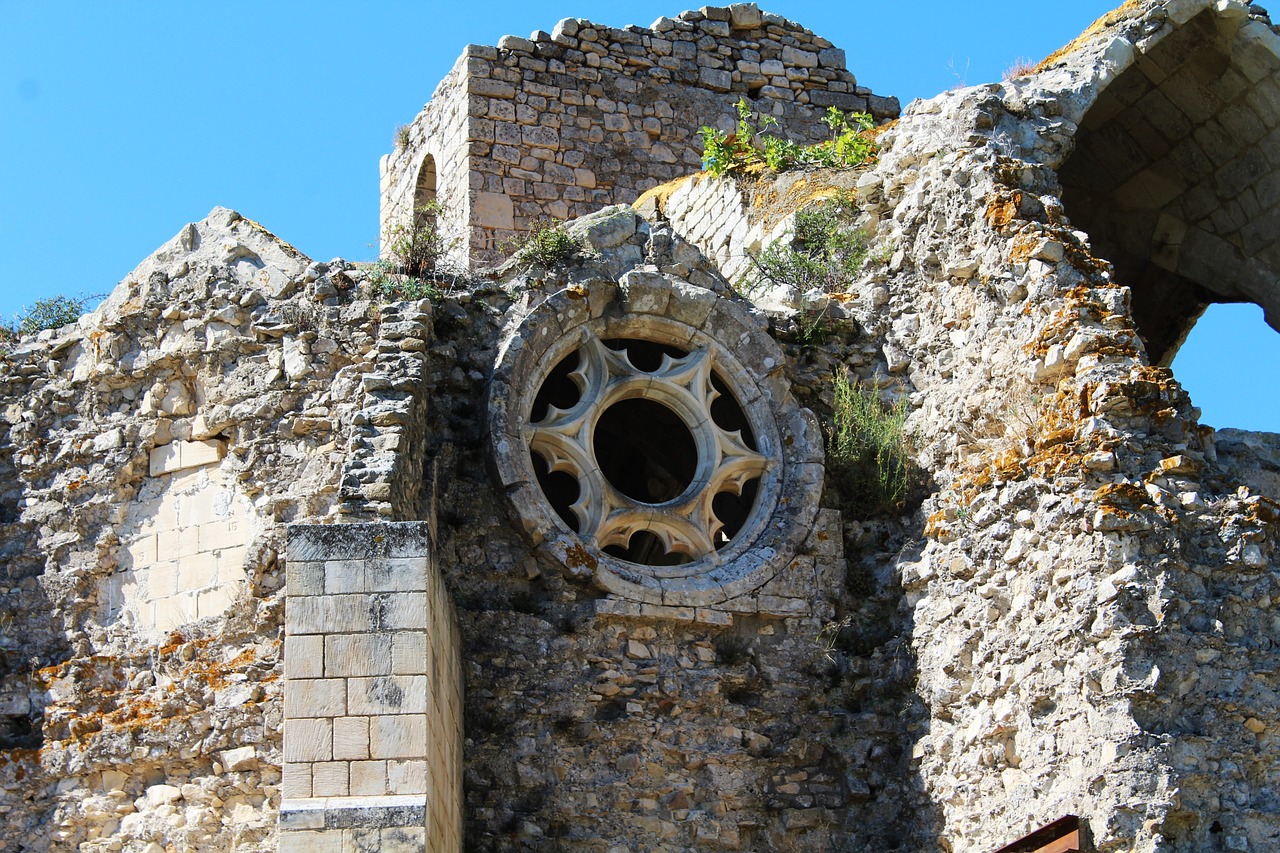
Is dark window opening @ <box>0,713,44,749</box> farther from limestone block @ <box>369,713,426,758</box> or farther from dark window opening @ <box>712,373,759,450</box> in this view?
dark window opening @ <box>712,373,759,450</box>

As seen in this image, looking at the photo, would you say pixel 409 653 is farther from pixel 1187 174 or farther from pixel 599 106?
pixel 599 106

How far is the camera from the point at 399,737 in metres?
9.14

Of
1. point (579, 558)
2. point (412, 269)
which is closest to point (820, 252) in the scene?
point (412, 269)

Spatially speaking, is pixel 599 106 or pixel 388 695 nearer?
pixel 388 695

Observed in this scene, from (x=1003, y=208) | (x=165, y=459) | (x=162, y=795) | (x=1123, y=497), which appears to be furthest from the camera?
(x=1003, y=208)

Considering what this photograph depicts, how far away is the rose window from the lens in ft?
37.4

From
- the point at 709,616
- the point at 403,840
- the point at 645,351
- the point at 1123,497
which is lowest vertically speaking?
the point at 403,840

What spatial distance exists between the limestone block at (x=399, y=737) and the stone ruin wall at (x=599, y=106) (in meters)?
7.27

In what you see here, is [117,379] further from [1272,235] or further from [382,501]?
[1272,235]

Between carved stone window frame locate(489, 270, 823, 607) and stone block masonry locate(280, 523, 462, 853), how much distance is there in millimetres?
1524

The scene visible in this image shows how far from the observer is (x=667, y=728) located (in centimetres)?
1077

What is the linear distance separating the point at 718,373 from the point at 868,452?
1006mm

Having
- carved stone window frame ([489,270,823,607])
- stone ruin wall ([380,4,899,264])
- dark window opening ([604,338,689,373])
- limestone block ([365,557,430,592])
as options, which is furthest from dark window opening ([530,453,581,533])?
stone ruin wall ([380,4,899,264])

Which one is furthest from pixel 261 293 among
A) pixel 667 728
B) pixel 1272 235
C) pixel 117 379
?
pixel 1272 235
